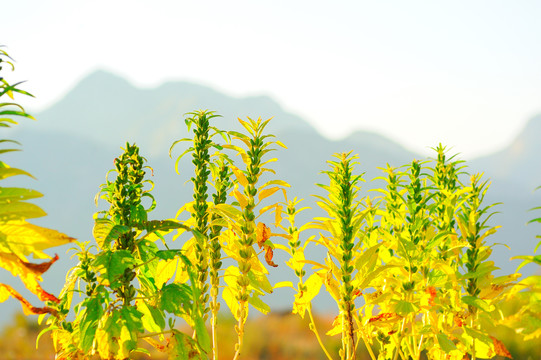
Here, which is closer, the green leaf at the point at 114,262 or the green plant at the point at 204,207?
the green leaf at the point at 114,262

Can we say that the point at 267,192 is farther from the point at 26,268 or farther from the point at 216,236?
the point at 26,268

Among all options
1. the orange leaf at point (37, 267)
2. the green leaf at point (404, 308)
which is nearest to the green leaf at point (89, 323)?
the orange leaf at point (37, 267)

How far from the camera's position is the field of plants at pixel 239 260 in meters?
1.87

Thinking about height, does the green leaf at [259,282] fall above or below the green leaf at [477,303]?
above

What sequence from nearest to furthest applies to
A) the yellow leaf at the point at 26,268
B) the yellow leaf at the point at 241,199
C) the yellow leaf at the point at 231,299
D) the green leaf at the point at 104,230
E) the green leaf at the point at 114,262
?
the yellow leaf at the point at 26,268 < the green leaf at the point at 114,262 < the green leaf at the point at 104,230 < the yellow leaf at the point at 241,199 < the yellow leaf at the point at 231,299

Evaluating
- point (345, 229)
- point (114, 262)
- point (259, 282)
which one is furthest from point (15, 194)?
point (345, 229)

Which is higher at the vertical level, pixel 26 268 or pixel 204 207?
pixel 204 207

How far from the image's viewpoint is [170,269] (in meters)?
2.51

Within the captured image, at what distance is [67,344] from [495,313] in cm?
245

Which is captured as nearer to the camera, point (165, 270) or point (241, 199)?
point (241, 199)

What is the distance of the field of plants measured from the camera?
187 cm

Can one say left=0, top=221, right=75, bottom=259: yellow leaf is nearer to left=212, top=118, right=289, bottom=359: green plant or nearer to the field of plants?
the field of plants

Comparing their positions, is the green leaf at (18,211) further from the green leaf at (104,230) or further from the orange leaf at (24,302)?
Answer: the green leaf at (104,230)

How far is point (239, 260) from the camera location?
2.35 metres
